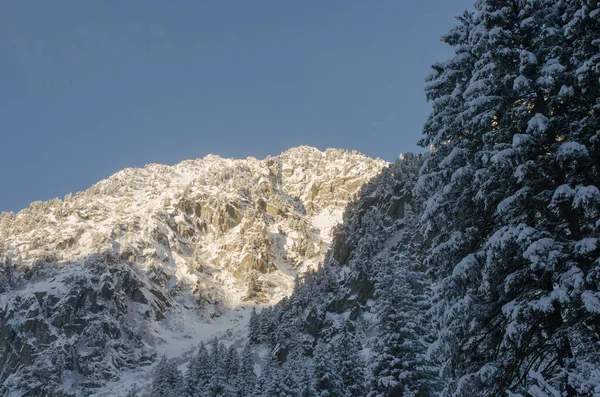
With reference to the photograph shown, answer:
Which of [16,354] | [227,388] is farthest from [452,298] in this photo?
[16,354]

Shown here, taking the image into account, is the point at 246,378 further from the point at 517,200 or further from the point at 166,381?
the point at 517,200

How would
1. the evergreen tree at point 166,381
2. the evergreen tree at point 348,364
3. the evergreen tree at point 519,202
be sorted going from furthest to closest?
the evergreen tree at point 166,381, the evergreen tree at point 348,364, the evergreen tree at point 519,202

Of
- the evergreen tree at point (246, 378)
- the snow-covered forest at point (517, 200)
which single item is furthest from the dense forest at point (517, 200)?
the evergreen tree at point (246, 378)

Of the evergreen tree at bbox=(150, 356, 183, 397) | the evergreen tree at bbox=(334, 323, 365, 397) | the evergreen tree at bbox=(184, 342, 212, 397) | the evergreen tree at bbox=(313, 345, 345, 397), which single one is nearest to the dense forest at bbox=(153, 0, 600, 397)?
the evergreen tree at bbox=(334, 323, 365, 397)

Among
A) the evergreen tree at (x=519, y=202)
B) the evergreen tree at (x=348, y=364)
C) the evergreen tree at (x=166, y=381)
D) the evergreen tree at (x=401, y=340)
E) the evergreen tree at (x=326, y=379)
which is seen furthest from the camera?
the evergreen tree at (x=166, y=381)

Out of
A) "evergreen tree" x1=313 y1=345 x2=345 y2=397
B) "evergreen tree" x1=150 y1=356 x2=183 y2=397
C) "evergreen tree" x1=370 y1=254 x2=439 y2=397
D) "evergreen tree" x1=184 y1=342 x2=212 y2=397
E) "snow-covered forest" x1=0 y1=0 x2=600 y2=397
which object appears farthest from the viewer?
"evergreen tree" x1=150 y1=356 x2=183 y2=397

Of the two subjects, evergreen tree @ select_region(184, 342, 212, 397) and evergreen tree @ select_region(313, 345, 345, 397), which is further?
evergreen tree @ select_region(184, 342, 212, 397)

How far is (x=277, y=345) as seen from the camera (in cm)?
9888

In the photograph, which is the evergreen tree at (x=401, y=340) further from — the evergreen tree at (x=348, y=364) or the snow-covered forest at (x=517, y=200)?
the snow-covered forest at (x=517, y=200)

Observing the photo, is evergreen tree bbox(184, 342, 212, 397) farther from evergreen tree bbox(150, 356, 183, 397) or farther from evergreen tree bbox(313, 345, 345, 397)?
evergreen tree bbox(313, 345, 345, 397)

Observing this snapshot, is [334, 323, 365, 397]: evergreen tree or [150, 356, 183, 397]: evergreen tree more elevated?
[150, 356, 183, 397]: evergreen tree

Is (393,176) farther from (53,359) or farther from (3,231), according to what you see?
(3,231)

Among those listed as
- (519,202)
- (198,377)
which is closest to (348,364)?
(519,202)

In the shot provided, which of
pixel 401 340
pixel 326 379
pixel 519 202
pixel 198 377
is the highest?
pixel 519 202
